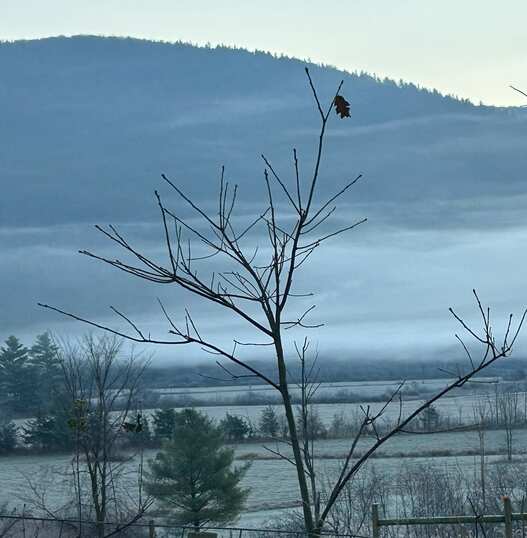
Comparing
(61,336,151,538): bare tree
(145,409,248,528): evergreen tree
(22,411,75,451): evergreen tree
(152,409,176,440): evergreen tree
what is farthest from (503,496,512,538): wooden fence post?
(22,411,75,451): evergreen tree

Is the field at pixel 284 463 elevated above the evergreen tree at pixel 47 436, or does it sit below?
below

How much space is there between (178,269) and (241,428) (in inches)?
2608

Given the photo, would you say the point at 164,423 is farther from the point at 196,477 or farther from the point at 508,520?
the point at 508,520

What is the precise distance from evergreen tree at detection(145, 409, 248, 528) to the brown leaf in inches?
1401

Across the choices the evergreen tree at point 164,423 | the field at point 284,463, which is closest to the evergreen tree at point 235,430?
the field at point 284,463

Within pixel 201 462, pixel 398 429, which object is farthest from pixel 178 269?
pixel 201 462

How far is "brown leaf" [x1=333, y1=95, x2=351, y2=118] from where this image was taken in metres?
3.94

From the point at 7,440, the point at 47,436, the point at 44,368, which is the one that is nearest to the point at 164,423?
the point at 47,436

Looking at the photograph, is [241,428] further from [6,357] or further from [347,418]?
[6,357]

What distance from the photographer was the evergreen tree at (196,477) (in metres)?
39.2

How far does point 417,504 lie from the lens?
116ft

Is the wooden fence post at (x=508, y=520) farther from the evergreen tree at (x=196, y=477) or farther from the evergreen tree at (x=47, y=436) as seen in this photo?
the evergreen tree at (x=47, y=436)

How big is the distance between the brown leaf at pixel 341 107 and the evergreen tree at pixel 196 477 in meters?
35.6

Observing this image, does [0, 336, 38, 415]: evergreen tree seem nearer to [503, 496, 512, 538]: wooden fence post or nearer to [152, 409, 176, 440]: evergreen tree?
[152, 409, 176, 440]: evergreen tree
